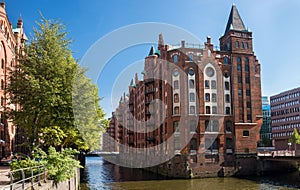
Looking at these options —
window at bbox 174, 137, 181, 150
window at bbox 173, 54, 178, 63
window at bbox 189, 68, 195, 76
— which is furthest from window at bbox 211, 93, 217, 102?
window at bbox 174, 137, 181, 150

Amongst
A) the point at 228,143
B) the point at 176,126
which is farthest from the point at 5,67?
the point at 228,143

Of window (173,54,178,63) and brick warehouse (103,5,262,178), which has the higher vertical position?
window (173,54,178,63)

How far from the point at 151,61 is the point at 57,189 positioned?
5110 cm

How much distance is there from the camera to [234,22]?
59875 mm

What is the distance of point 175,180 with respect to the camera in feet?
159

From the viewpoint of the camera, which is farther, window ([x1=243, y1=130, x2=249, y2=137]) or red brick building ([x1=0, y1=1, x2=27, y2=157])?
window ([x1=243, y1=130, x2=249, y2=137])

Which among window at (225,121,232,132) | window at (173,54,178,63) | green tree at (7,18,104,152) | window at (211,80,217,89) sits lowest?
window at (225,121,232,132)

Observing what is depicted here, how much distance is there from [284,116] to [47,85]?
335 ft

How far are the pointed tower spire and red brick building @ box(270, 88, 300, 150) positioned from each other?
54234mm

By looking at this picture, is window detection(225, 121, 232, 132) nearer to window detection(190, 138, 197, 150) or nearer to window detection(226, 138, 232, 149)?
window detection(226, 138, 232, 149)

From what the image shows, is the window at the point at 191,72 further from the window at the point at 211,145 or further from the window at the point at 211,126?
the window at the point at 211,145

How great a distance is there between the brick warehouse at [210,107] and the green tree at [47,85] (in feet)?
98.9

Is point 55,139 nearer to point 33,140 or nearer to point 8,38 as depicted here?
point 33,140

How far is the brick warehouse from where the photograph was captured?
53125 mm
